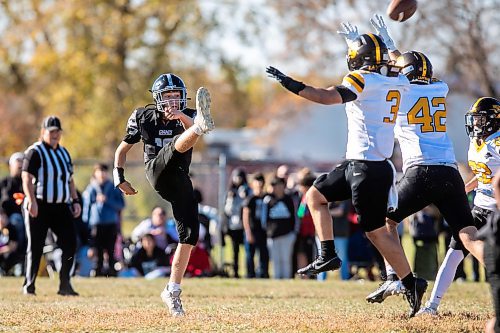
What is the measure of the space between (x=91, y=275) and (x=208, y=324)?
930cm

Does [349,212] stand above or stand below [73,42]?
below

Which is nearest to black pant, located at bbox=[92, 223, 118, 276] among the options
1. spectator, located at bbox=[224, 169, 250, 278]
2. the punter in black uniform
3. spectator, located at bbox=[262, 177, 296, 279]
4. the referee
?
spectator, located at bbox=[224, 169, 250, 278]

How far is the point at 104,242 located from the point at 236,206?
242cm

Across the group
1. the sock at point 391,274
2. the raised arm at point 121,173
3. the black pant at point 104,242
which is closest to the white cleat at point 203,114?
the raised arm at point 121,173

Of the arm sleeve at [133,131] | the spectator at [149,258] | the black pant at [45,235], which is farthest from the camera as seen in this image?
the spectator at [149,258]

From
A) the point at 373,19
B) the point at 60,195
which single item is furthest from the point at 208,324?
the point at 60,195

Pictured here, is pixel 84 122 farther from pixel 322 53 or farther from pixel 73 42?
pixel 322 53

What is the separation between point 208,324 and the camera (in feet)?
25.8

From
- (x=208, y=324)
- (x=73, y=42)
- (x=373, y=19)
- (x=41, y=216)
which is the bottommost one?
(x=208, y=324)

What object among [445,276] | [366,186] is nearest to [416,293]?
[445,276]

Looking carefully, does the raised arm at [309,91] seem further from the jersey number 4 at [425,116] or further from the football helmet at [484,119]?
the football helmet at [484,119]

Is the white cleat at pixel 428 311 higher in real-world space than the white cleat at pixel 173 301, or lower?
lower

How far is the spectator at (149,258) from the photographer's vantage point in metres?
16.4

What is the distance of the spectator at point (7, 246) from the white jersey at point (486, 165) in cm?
934
